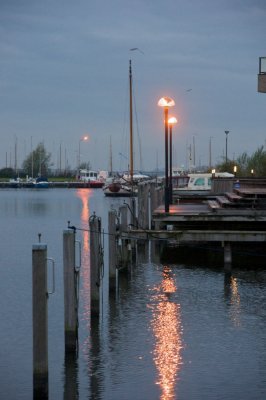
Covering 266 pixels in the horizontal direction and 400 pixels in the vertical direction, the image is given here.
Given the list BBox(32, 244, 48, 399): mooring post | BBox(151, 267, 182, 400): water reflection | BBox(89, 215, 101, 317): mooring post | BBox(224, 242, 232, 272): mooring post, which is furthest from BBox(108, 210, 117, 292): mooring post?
BBox(32, 244, 48, 399): mooring post

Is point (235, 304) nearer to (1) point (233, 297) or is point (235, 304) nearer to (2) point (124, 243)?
(1) point (233, 297)

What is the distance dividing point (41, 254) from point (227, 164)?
71767mm

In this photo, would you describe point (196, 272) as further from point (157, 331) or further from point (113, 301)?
point (157, 331)

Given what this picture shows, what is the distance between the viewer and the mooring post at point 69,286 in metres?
16.2

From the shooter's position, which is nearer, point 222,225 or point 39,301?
point 39,301

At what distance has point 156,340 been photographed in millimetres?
18406

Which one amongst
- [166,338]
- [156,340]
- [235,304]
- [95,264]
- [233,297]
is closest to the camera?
[156,340]

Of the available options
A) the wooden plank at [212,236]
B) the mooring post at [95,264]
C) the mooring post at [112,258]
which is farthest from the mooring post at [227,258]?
the mooring post at [95,264]

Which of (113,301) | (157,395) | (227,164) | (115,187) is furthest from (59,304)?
(115,187)

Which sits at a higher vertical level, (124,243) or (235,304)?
(124,243)

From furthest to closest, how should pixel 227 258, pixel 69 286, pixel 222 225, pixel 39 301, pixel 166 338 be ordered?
1. pixel 222 225
2. pixel 227 258
3. pixel 166 338
4. pixel 69 286
5. pixel 39 301

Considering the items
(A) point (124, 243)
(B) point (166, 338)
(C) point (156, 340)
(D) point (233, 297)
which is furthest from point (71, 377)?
(A) point (124, 243)

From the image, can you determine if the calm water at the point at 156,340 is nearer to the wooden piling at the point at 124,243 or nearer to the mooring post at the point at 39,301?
the wooden piling at the point at 124,243

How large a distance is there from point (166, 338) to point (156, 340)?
285 mm
